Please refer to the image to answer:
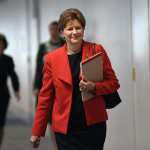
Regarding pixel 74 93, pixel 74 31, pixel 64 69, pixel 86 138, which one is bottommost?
pixel 86 138

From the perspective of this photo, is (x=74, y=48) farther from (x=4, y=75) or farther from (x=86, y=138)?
(x=4, y=75)

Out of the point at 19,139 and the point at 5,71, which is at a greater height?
the point at 5,71

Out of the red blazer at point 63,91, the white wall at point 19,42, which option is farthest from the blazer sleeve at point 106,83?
the white wall at point 19,42

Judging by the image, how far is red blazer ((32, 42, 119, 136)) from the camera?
8.83 ft

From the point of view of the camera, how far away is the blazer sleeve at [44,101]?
2.82 metres

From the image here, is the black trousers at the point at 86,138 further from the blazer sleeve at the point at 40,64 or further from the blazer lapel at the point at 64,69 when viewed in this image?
the blazer sleeve at the point at 40,64

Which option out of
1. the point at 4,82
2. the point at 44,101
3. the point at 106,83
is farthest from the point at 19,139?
the point at 106,83

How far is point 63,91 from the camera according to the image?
2725 mm

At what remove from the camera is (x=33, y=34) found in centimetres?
584

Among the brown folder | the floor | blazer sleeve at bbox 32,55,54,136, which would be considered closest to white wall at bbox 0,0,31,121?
the floor

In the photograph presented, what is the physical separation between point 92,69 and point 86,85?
109mm

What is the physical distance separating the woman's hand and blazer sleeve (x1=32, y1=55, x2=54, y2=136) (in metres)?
0.29

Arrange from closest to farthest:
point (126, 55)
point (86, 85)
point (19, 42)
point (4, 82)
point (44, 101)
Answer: point (86, 85), point (44, 101), point (126, 55), point (4, 82), point (19, 42)

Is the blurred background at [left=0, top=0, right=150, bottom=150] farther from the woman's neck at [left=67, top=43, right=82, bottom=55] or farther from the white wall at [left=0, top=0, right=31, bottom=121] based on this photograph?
the woman's neck at [left=67, top=43, right=82, bottom=55]
